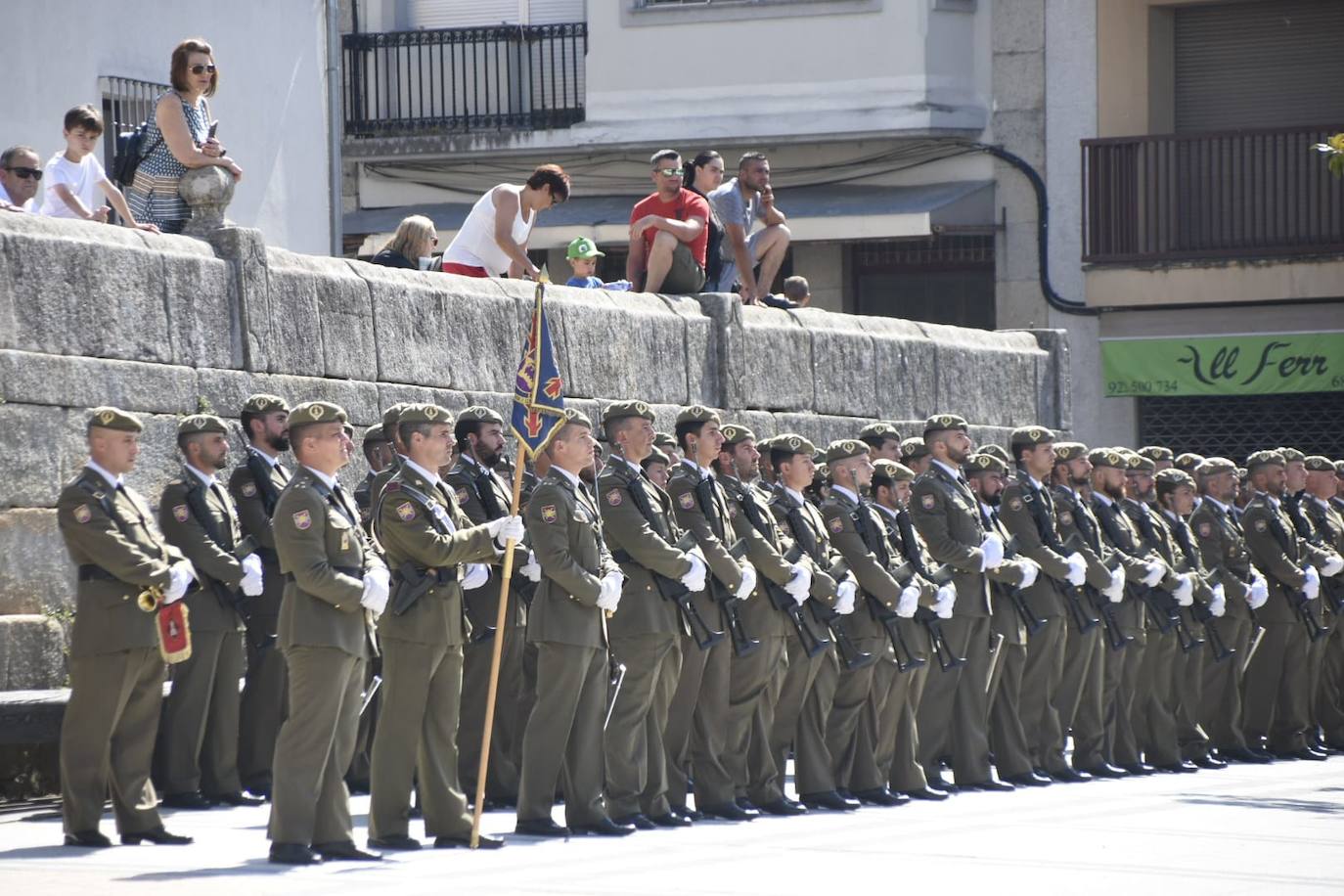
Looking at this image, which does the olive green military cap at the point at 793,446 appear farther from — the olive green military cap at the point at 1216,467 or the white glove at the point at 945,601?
the olive green military cap at the point at 1216,467

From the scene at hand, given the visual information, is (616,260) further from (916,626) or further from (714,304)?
(916,626)

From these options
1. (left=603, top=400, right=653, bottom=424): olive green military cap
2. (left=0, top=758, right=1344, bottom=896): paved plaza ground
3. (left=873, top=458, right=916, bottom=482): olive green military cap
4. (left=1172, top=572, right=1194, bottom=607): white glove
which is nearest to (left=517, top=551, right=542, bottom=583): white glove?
(left=603, top=400, right=653, bottom=424): olive green military cap

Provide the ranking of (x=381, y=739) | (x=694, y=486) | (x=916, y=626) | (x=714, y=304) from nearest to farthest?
(x=381, y=739) < (x=694, y=486) < (x=916, y=626) < (x=714, y=304)

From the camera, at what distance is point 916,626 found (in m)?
11.7

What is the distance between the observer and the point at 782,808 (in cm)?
1091

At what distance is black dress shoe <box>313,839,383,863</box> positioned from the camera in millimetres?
8836

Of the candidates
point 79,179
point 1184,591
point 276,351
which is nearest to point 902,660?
point 1184,591

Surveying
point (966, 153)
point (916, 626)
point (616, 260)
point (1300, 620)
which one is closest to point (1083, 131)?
point (966, 153)

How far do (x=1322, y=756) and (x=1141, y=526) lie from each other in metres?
2.20

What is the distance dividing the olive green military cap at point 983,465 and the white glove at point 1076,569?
1.86 ft

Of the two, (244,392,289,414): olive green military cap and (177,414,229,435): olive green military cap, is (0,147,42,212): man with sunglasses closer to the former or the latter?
(244,392,289,414): olive green military cap

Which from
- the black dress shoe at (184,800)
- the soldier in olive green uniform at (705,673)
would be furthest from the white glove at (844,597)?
the black dress shoe at (184,800)

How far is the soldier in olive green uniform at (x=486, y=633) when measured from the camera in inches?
421

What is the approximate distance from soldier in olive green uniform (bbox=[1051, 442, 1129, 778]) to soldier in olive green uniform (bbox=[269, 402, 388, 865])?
514 cm
